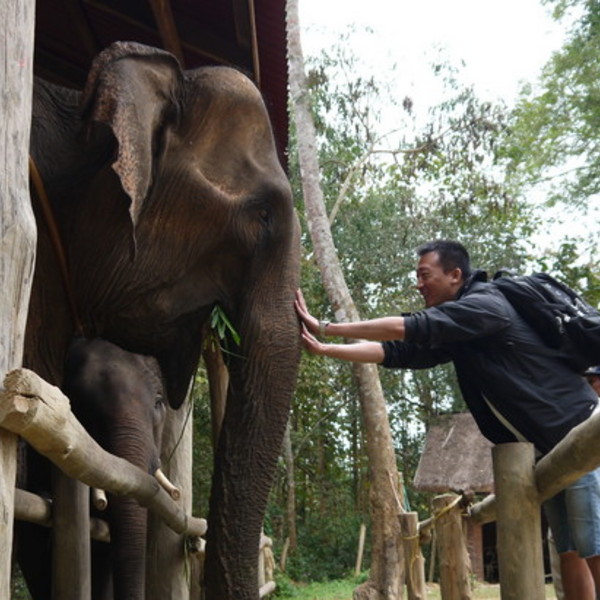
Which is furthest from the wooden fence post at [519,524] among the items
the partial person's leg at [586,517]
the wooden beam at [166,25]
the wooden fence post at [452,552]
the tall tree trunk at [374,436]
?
the tall tree trunk at [374,436]

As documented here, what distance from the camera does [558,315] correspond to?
139 inches

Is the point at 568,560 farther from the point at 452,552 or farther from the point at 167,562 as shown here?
the point at 167,562

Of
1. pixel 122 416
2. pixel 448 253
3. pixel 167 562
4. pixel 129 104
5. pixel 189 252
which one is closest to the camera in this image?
pixel 129 104

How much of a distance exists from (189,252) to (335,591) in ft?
50.8

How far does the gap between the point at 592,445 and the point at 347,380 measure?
63.6ft

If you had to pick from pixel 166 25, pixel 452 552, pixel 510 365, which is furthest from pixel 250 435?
pixel 452 552

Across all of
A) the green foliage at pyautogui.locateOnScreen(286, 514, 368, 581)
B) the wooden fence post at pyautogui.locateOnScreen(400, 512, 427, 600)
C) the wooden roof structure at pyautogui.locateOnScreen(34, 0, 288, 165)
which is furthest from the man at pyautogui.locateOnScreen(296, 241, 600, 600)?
the green foliage at pyautogui.locateOnScreen(286, 514, 368, 581)

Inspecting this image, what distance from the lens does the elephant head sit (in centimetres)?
436

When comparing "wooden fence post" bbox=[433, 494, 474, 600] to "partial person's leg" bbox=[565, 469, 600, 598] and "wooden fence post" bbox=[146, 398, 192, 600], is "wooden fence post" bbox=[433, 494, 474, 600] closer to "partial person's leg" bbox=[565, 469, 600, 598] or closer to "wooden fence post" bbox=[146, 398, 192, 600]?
"wooden fence post" bbox=[146, 398, 192, 600]

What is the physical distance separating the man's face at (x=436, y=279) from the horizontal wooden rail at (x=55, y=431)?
146 cm

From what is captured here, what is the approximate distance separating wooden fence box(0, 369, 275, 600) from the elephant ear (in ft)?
2.75

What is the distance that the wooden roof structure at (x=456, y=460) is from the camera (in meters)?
19.1

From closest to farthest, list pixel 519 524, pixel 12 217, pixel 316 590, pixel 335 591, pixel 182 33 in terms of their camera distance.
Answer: pixel 12 217, pixel 519 524, pixel 182 33, pixel 335 591, pixel 316 590

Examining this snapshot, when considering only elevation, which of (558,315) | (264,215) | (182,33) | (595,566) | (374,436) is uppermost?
(374,436)
